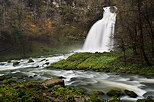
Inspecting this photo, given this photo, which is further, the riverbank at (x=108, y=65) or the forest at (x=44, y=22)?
the forest at (x=44, y=22)

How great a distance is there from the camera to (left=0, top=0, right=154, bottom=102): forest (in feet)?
42.6

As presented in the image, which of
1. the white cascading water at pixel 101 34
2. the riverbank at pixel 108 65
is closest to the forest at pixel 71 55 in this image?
the riverbank at pixel 108 65

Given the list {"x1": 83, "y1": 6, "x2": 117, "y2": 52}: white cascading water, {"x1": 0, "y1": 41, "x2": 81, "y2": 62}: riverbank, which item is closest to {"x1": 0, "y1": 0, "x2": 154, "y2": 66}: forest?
{"x1": 0, "y1": 41, "x2": 81, "y2": 62}: riverbank

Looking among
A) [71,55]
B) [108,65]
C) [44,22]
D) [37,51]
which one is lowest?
[37,51]

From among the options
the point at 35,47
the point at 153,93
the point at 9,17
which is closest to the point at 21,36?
the point at 35,47

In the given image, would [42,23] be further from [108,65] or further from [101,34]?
[108,65]

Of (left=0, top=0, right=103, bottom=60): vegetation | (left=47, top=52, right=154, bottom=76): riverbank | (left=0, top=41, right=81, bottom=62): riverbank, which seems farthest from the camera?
(left=0, top=0, right=103, bottom=60): vegetation

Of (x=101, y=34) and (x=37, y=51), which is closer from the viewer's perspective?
(x=37, y=51)

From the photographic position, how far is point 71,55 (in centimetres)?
3481

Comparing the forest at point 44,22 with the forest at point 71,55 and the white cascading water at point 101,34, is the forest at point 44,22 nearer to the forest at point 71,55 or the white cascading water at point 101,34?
the forest at point 71,55

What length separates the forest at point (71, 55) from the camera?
1298 cm

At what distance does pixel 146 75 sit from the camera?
2008 centimetres

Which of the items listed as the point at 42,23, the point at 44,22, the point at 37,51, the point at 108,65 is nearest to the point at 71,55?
the point at 108,65

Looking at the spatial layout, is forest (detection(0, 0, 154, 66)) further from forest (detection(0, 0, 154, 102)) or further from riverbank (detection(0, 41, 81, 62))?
riverbank (detection(0, 41, 81, 62))
